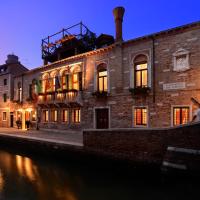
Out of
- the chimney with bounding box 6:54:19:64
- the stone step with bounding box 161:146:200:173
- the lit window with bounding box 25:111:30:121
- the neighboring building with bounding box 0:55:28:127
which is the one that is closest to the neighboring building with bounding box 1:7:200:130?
the lit window with bounding box 25:111:30:121

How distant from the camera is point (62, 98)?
19.4 metres

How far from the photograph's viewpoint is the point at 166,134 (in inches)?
381

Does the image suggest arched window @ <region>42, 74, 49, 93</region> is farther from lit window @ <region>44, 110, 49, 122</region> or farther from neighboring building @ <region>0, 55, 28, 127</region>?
neighboring building @ <region>0, 55, 28, 127</region>

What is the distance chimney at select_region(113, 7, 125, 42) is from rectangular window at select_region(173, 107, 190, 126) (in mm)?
6291

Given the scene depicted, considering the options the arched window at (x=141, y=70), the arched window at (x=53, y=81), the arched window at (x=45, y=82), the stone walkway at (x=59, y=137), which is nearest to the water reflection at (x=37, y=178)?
the stone walkway at (x=59, y=137)

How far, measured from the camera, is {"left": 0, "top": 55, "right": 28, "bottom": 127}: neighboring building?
28.7m

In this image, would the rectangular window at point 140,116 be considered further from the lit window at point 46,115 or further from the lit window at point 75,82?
the lit window at point 46,115

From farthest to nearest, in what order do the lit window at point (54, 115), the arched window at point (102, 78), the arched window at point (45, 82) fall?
the arched window at point (45, 82)
the lit window at point (54, 115)
the arched window at point (102, 78)

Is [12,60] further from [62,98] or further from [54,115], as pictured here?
[62,98]

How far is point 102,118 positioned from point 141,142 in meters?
6.82

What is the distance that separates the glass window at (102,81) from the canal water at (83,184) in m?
6.22

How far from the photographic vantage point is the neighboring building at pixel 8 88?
94.1ft

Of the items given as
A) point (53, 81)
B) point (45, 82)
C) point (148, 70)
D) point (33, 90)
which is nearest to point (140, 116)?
point (148, 70)

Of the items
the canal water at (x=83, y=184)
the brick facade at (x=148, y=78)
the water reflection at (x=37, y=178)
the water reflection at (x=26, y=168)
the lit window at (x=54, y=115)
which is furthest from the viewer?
the lit window at (x=54, y=115)
